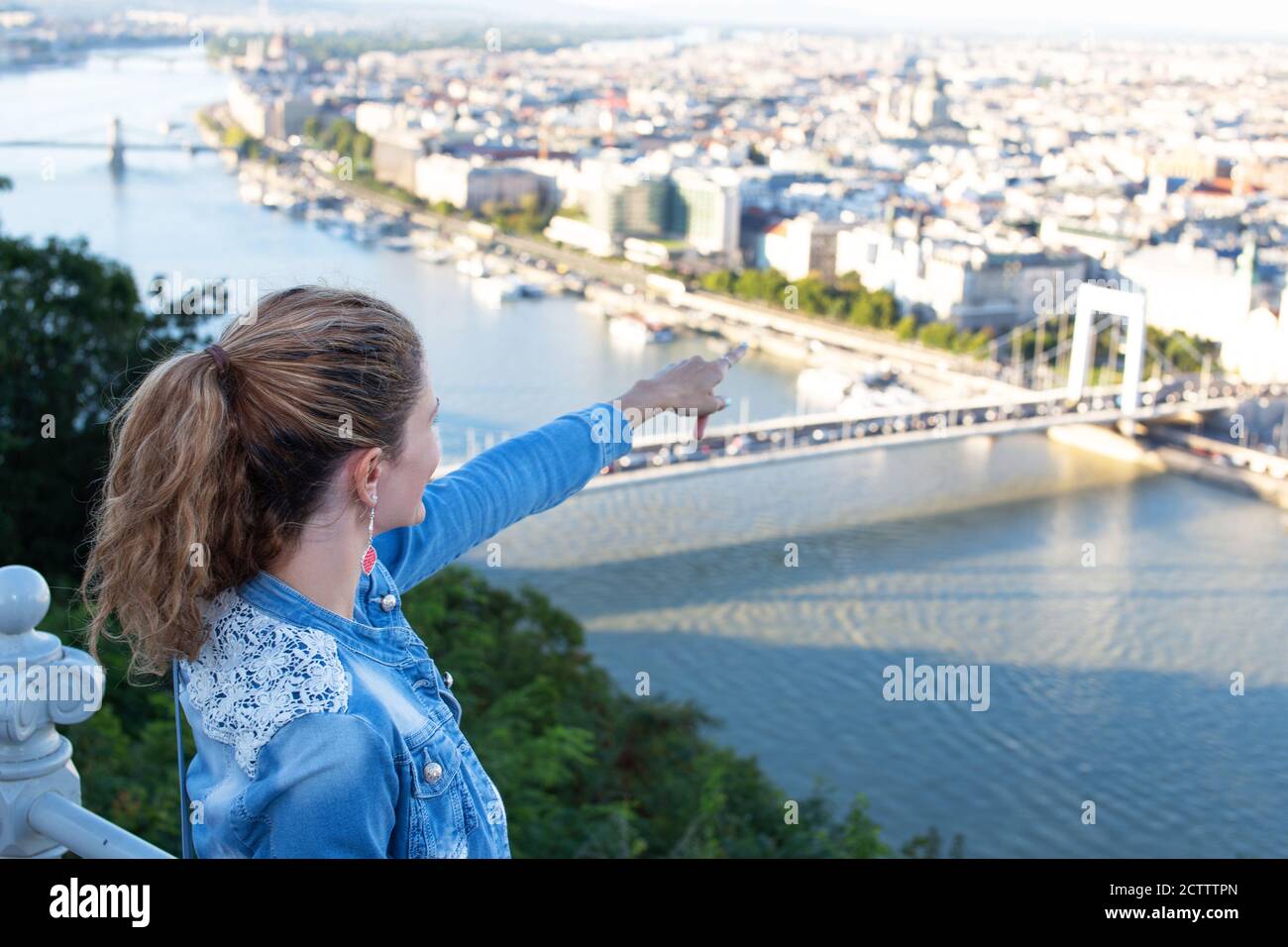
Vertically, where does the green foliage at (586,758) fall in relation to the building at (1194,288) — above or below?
above

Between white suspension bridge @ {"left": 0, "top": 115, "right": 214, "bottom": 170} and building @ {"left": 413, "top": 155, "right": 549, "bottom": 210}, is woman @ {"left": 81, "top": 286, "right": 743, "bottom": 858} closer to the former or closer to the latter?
white suspension bridge @ {"left": 0, "top": 115, "right": 214, "bottom": 170}

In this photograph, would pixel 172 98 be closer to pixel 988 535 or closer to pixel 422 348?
pixel 988 535

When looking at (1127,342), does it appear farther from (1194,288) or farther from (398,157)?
(398,157)

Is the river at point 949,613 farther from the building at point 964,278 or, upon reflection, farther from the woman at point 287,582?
the building at point 964,278

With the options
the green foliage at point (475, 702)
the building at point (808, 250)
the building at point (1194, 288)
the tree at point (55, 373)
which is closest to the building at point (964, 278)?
the building at point (808, 250)

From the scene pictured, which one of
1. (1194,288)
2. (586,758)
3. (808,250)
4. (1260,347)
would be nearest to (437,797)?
(586,758)

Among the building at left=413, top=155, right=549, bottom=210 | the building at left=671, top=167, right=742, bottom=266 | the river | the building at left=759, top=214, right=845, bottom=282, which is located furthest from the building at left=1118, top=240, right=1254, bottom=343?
the building at left=413, top=155, right=549, bottom=210
